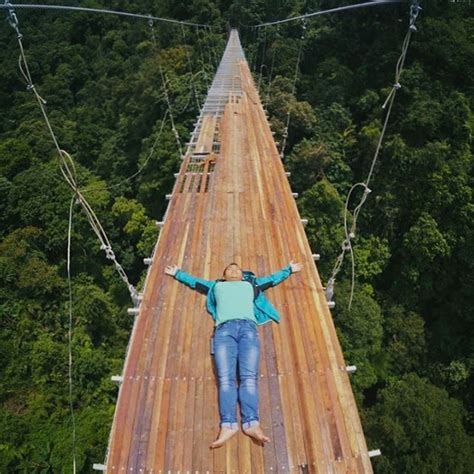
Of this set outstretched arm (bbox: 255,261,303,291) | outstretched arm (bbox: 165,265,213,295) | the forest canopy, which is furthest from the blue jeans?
the forest canopy

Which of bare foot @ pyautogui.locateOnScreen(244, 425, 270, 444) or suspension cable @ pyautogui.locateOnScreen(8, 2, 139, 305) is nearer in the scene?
bare foot @ pyautogui.locateOnScreen(244, 425, 270, 444)

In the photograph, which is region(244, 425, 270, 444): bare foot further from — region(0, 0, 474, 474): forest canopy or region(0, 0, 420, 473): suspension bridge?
region(0, 0, 474, 474): forest canopy

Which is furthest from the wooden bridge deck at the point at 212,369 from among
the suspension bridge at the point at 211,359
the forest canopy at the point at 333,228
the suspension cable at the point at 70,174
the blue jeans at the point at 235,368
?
the forest canopy at the point at 333,228

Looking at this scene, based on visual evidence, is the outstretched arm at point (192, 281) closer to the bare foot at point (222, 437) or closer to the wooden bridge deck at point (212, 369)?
the wooden bridge deck at point (212, 369)

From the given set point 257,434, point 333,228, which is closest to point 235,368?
point 257,434

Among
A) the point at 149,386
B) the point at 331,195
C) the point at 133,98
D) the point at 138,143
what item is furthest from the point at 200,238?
the point at 133,98

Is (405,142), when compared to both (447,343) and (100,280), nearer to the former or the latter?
(447,343)
